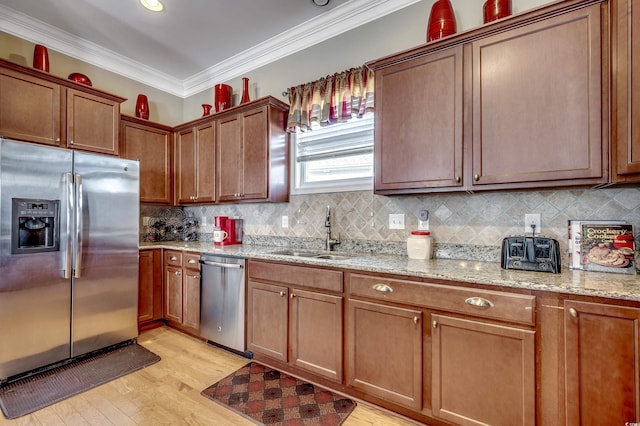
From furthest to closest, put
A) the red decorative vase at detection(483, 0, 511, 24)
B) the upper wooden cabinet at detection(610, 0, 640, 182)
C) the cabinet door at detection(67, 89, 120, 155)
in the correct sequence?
the cabinet door at detection(67, 89, 120, 155)
the red decorative vase at detection(483, 0, 511, 24)
the upper wooden cabinet at detection(610, 0, 640, 182)

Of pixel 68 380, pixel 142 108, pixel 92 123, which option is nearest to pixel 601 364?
pixel 68 380

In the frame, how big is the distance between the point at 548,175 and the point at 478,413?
130 cm

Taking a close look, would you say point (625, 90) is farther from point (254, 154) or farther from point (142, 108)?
point (142, 108)

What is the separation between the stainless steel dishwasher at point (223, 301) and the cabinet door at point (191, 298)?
0.30ft

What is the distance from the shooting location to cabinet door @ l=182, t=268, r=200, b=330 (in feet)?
9.25

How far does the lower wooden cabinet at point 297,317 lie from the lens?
1.97 meters

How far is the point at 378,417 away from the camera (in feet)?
5.82

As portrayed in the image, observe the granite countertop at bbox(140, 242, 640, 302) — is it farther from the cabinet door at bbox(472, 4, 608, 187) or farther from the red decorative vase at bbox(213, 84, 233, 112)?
the red decorative vase at bbox(213, 84, 233, 112)

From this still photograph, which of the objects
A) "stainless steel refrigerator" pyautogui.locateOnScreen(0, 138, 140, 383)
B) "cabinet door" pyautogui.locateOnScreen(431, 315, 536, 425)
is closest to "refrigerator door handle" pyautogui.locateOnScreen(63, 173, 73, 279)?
"stainless steel refrigerator" pyautogui.locateOnScreen(0, 138, 140, 383)

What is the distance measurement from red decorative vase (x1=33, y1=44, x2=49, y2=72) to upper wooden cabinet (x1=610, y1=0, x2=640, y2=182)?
408 centimetres

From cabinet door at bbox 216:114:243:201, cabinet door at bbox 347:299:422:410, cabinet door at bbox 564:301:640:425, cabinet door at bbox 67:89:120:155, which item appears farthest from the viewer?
cabinet door at bbox 216:114:243:201

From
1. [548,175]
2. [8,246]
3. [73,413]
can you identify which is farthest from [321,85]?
[73,413]

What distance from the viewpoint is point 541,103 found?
1.59m

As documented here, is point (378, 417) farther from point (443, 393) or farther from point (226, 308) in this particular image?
point (226, 308)
